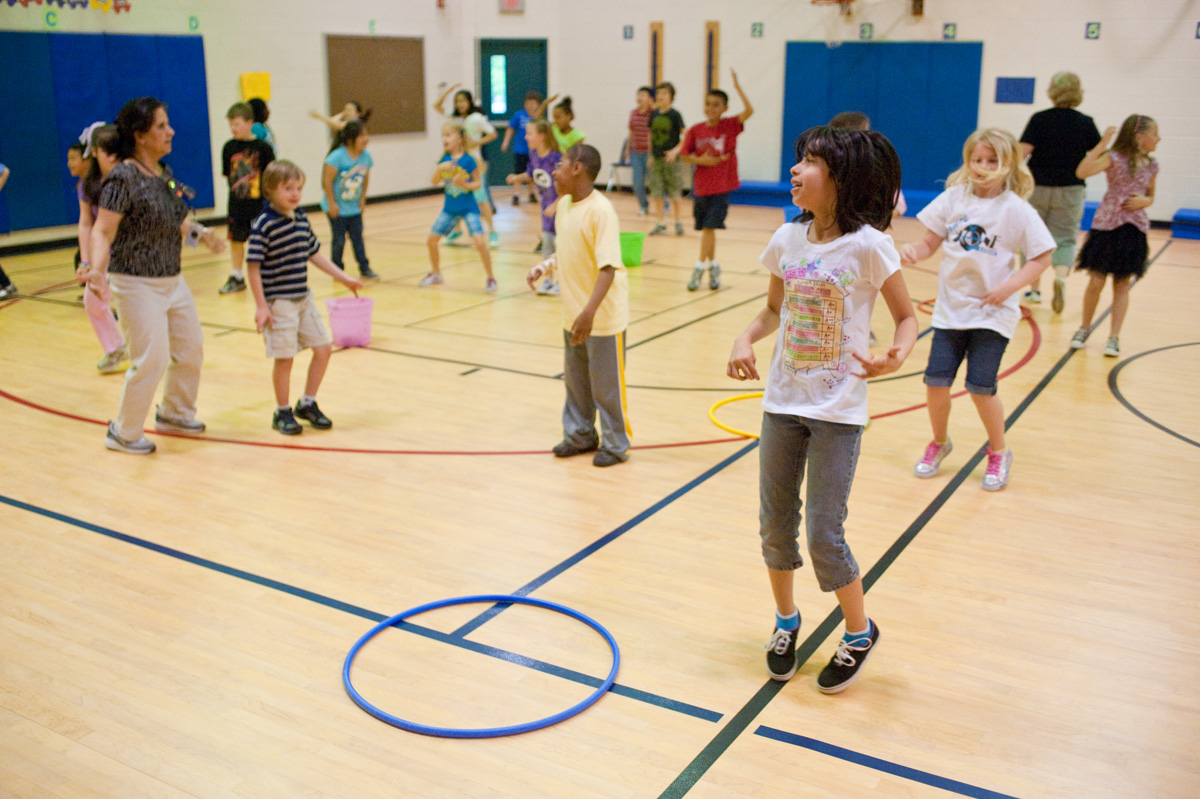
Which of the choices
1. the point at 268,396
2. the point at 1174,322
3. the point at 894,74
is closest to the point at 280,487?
the point at 268,396

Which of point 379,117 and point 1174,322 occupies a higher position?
point 379,117

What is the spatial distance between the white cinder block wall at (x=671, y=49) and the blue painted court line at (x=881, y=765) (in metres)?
11.5

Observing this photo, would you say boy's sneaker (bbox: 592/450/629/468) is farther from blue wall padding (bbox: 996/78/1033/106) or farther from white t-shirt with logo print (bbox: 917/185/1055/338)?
blue wall padding (bbox: 996/78/1033/106)

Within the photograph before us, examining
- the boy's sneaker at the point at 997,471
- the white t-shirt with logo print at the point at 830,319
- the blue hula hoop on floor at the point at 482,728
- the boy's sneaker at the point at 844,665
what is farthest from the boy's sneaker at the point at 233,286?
the boy's sneaker at the point at 844,665

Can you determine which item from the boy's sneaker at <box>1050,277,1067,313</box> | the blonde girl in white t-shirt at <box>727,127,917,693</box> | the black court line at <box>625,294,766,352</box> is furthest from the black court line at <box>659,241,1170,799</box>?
the boy's sneaker at <box>1050,277,1067,313</box>

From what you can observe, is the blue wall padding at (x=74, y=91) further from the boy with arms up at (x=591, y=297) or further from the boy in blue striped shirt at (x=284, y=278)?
the boy with arms up at (x=591, y=297)

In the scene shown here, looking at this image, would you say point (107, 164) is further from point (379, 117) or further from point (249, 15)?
point (379, 117)

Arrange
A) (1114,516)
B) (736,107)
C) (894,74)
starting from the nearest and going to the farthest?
(1114,516)
(894,74)
(736,107)

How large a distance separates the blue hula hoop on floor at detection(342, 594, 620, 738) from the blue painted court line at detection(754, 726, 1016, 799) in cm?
51

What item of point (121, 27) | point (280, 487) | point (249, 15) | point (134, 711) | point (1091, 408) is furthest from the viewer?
point (249, 15)

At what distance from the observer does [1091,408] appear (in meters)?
6.19

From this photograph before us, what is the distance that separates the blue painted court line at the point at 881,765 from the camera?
2.73 meters

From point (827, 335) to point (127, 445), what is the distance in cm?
391

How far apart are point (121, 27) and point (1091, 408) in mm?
11065
